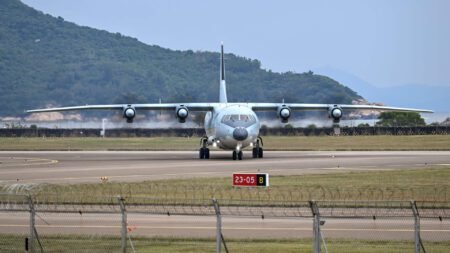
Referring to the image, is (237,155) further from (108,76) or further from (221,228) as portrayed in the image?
(108,76)

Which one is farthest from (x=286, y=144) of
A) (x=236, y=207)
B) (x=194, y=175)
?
(x=236, y=207)

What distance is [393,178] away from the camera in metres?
39.7

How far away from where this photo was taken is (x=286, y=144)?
74.4 metres

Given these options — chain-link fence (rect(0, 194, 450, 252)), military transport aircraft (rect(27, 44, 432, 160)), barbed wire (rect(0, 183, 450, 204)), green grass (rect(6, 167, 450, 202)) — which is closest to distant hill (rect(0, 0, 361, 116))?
military transport aircraft (rect(27, 44, 432, 160))

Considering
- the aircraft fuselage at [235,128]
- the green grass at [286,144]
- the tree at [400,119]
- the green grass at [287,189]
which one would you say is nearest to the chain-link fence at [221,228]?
the green grass at [287,189]

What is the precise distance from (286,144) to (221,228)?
50937 mm

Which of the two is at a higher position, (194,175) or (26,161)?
(26,161)

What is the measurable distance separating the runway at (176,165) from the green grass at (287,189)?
3298mm

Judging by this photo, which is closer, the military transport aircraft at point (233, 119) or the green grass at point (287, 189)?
the green grass at point (287, 189)

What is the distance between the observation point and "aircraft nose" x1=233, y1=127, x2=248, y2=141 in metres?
53.2

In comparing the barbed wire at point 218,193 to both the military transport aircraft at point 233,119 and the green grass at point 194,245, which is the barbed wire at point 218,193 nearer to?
the green grass at point 194,245

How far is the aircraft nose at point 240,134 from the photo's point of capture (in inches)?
2093

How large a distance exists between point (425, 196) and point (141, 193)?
9.69 m

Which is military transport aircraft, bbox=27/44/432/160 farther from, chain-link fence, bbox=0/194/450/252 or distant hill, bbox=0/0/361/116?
distant hill, bbox=0/0/361/116
